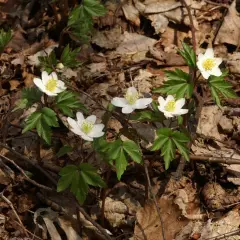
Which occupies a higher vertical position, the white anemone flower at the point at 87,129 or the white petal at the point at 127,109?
the white anemone flower at the point at 87,129

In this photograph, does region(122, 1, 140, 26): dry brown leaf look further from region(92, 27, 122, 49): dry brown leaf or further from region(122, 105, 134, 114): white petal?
region(122, 105, 134, 114): white petal

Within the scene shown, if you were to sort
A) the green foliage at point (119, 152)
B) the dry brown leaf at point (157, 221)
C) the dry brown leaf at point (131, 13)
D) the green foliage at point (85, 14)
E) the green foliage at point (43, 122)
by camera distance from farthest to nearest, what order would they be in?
the dry brown leaf at point (131, 13) → the green foliage at point (85, 14) → the dry brown leaf at point (157, 221) → the green foliage at point (43, 122) → the green foliage at point (119, 152)

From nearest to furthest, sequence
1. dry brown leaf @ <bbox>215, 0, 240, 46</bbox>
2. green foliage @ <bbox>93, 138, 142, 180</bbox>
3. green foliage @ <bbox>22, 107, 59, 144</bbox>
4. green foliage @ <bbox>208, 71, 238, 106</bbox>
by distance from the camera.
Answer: green foliage @ <bbox>93, 138, 142, 180</bbox>
green foliage @ <bbox>22, 107, 59, 144</bbox>
green foliage @ <bbox>208, 71, 238, 106</bbox>
dry brown leaf @ <bbox>215, 0, 240, 46</bbox>

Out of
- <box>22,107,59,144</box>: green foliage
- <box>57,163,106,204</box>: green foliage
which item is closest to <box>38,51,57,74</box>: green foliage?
<box>22,107,59,144</box>: green foliage

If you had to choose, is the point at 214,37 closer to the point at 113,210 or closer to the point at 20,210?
the point at 113,210

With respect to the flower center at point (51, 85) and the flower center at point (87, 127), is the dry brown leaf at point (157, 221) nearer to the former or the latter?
the flower center at point (87, 127)

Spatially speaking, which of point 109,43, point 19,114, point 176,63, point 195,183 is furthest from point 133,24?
point 195,183

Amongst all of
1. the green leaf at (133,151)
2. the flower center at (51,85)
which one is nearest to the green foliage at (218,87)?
the green leaf at (133,151)
